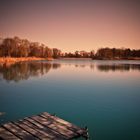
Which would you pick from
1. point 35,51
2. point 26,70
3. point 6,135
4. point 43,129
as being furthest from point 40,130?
point 35,51

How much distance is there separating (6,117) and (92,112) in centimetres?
640

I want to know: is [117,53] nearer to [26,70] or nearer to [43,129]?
[26,70]

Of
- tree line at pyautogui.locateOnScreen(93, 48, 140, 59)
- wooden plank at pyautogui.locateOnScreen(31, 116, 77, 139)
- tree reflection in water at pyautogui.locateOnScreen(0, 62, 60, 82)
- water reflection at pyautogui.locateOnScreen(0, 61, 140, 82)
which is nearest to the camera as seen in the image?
wooden plank at pyautogui.locateOnScreen(31, 116, 77, 139)

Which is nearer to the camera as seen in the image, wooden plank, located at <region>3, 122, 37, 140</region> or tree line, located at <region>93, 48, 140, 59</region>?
wooden plank, located at <region>3, 122, 37, 140</region>

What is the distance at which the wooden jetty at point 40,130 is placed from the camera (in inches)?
277

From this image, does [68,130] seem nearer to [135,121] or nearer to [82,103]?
[135,121]

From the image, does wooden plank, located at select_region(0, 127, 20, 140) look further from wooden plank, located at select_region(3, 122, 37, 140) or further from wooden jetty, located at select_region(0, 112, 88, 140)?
wooden plank, located at select_region(3, 122, 37, 140)

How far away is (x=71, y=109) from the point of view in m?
13.5

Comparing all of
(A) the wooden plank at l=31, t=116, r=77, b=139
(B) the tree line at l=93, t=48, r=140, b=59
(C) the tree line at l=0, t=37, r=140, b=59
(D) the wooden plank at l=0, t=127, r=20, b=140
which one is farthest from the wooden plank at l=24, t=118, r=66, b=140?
(B) the tree line at l=93, t=48, r=140, b=59

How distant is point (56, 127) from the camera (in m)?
7.95

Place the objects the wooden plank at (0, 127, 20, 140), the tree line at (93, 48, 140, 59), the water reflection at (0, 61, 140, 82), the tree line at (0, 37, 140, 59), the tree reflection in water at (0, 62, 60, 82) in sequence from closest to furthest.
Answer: the wooden plank at (0, 127, 20, 140) < the tree reflection in water at (0, 62, 60, 82) < the water reflection at (0, 61, 140, 82) < the tree line at (0, 37, 140, 59) < the tree line at (93, 48, 140, 59)

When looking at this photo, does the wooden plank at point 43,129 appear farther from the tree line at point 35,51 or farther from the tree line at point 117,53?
the tree line at point 117,53

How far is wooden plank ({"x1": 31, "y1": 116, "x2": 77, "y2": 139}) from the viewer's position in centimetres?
734

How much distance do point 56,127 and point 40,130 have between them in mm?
796
